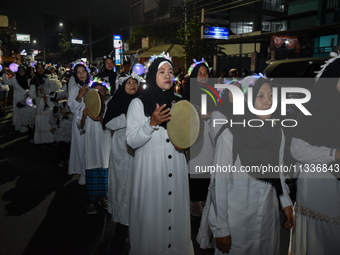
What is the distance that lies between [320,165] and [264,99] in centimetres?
71

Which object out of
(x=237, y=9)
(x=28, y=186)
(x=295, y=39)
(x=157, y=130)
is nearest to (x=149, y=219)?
(x=157, y=130)

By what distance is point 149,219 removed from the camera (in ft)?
9.75

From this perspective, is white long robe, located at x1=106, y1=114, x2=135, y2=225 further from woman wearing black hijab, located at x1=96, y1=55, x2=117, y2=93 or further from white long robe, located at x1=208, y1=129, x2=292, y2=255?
woman wearing black hijab, located at x1=96, y1=55, x2=117, y2=93

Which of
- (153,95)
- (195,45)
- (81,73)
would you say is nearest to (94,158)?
(81,73)

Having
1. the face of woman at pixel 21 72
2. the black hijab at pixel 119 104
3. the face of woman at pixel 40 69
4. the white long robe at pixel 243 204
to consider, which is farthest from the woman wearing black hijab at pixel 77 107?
the face of woman at pixel 21 72

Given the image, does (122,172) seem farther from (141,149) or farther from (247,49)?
(247,49)

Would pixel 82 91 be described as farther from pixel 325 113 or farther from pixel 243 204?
pixel 325 113

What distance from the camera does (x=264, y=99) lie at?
254 centimetres

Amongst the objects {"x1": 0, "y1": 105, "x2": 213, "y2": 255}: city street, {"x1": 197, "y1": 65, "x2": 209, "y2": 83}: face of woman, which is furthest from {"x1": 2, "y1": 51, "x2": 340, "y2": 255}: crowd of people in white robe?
{"x1": 0, "y1": 105, "x2": 213, "y2": 255}: city street

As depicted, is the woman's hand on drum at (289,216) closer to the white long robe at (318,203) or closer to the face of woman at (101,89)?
the white long robe at (318,203)

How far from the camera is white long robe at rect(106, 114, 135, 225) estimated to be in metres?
4.34

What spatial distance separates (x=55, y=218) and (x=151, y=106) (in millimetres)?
3015

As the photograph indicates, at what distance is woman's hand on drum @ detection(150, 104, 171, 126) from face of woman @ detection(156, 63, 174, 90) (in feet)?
1.05

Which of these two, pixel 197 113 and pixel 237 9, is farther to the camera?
pixel 237 9
